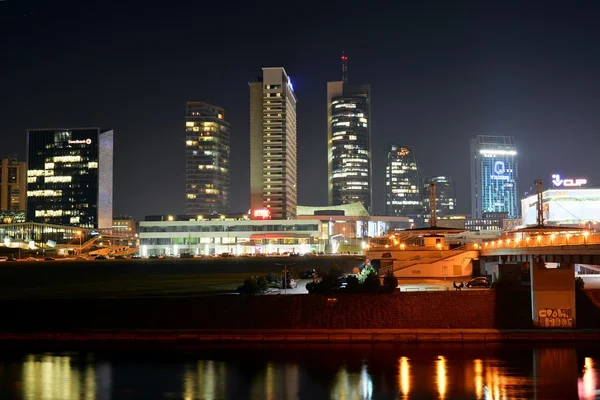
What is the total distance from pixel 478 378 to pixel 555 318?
46.6 ft

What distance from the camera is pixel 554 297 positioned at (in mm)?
45750

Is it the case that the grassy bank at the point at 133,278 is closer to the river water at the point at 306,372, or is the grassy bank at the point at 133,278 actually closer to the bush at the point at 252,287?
the bush at the point at 252,287

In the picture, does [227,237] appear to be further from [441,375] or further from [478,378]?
[478,378]

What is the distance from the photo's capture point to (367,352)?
41.7 meters

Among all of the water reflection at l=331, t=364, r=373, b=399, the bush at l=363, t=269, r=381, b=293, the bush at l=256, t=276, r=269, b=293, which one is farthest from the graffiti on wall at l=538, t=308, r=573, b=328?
the bush at l=256, t=276, r=269, b=293

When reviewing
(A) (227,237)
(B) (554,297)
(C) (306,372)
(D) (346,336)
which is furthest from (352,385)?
(A) (227,237)

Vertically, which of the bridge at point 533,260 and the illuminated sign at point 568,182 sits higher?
the illuminated sign at point 568,182

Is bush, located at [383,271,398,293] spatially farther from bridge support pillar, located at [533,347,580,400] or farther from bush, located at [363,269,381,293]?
bridge support pillar, located at [533,347,580,400]

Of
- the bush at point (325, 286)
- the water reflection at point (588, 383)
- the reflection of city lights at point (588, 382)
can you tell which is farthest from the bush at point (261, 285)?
the water reflection at point (588, 383)

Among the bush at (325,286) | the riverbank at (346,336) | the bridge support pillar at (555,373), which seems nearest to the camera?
the bridge support pillar at (555,373)

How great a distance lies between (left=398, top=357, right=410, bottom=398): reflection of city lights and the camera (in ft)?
105

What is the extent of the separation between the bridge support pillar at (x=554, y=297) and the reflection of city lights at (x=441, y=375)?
1081cm

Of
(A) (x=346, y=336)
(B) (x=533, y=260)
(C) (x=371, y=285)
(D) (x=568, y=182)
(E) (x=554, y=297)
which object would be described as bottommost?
(A) (x=346, y=336)

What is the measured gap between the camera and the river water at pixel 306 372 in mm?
31984
